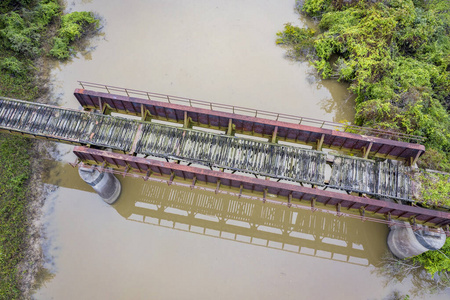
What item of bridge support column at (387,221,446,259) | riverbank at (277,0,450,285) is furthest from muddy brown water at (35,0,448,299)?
riverbank at (277,0,450,285)

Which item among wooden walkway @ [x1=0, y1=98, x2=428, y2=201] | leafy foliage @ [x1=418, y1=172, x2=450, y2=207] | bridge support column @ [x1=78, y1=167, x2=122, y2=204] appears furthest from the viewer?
bridge support column @ [x1=78, y1=167, x2=122, y2=204]

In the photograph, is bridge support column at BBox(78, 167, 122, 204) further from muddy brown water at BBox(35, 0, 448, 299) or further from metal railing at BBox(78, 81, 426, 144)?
metal railing at BBox(78, 81, 426, 144)

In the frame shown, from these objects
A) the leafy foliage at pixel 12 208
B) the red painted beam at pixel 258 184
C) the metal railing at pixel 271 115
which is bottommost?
the leafy foliage at pixel 12 208

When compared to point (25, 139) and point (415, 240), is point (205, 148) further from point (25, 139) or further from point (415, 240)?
point (25, 139)

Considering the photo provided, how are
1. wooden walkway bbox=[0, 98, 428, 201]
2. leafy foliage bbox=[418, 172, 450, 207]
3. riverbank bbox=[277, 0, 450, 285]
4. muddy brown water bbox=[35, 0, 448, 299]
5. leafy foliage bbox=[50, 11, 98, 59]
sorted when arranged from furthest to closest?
leafy foliage bbox=[50, 11, 98, 59] → riverbank bbox=[277, 0, 450, 285] → muddy brown water bbox=[35, 0, 448, 299] → wooden walkway bbox=[0, 98, 428, 201] → leafy foliage bbox=[418, 172, 450, 207]

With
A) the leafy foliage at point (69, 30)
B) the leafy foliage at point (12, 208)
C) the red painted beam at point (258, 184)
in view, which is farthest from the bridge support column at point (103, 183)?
the leafy foliage at point (69, 30)

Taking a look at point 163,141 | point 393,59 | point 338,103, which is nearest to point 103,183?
point 163,141

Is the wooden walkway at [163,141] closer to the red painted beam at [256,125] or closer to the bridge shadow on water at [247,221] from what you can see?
the red painted beam at [256,125]
